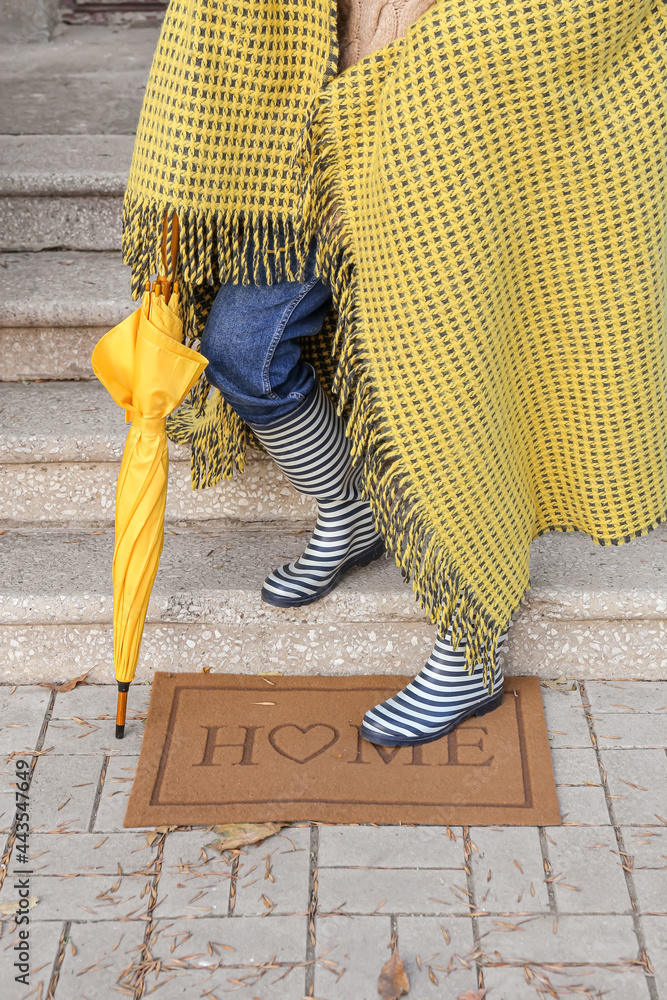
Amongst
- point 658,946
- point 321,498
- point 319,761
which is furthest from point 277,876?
point 321,498

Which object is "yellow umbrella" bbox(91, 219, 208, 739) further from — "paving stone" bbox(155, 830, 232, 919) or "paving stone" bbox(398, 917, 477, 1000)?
"paving stone" bbox(398, 917, 477, 1000)

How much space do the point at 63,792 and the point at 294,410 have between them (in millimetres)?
863

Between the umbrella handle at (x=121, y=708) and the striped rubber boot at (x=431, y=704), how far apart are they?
19.0 inches

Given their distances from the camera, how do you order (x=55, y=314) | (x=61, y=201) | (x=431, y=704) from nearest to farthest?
(x=431, y=704)
(x=55, y=314)
(x=61, y=201)

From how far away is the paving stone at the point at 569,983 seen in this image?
4.66 feet

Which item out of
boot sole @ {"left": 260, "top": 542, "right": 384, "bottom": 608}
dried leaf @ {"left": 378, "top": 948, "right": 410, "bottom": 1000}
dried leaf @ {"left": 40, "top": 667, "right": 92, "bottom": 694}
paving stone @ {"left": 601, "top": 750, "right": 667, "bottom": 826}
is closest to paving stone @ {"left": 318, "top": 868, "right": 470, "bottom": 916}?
dried leaf @ {"left": 378, "top": 948, "right": 410, "bottom": 1000}

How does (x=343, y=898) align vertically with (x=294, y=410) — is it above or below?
below

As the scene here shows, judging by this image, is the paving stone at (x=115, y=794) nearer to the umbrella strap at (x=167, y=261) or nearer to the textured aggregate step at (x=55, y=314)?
the umbrella strap at (x=167, y=261)

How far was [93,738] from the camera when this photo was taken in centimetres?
194

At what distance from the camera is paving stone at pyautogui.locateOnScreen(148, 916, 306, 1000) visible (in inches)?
56.7

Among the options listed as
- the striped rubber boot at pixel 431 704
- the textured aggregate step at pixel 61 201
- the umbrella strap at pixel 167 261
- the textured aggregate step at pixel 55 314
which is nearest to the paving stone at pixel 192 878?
the striped rubber boot at pixel 431 704

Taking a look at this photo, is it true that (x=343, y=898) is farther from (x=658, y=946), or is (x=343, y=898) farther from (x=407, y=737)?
(x=658, y=946)

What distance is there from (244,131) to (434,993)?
4.59 ft

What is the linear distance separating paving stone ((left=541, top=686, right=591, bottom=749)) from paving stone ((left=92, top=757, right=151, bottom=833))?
844 mm
